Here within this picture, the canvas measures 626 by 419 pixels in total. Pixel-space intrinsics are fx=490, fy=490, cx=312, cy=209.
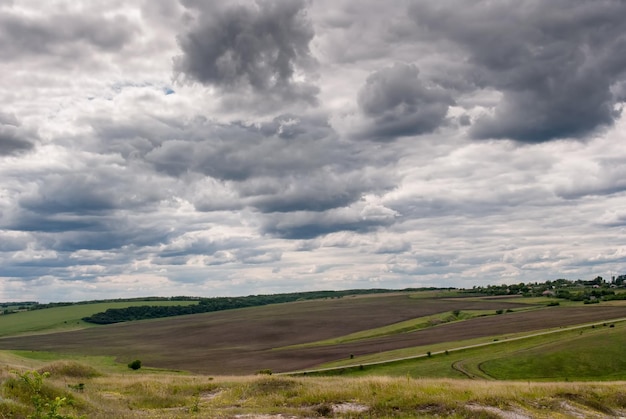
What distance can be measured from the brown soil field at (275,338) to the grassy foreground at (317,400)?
176 feet

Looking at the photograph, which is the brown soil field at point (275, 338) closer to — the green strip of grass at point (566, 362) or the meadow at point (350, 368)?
the meadow at point (350, 368)

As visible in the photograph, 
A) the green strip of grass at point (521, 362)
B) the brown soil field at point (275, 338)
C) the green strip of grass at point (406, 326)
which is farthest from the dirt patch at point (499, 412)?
the green strip of grass at point (406, 326)

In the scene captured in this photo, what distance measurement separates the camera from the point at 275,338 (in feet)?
504

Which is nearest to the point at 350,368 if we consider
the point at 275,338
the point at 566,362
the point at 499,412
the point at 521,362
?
the point at 521,362

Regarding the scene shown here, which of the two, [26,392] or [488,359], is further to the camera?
[488,359]

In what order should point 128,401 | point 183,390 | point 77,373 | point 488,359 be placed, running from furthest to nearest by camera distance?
point 488,359, point 77,373, point 183,390, point 128,401

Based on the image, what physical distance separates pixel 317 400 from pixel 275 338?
12646 centimetres

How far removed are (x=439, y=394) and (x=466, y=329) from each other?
335ft

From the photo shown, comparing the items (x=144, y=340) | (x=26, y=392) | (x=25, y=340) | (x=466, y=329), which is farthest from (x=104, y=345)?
(x=26, y=392)

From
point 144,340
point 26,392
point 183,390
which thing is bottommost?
point 144,340

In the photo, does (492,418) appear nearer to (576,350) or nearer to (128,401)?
(128,401)

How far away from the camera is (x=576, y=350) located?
3137 inches

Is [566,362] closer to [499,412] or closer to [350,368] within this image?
[350,368]

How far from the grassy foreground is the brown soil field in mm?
53565
